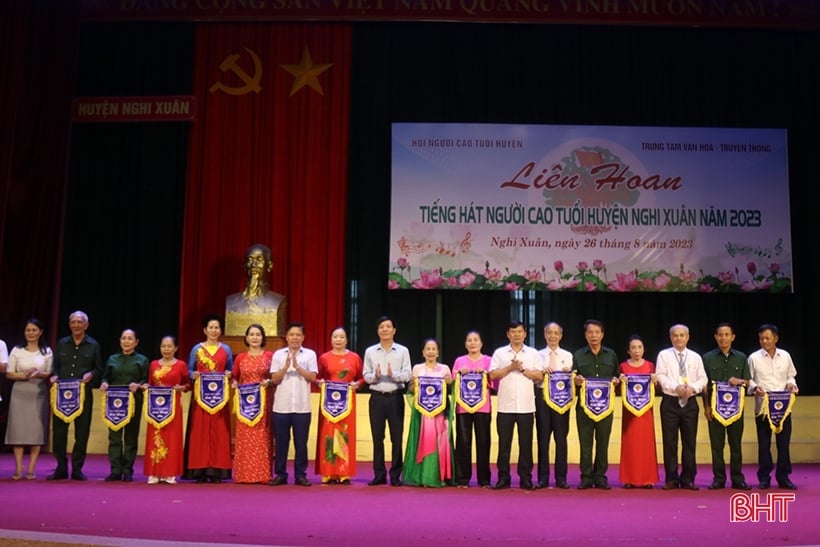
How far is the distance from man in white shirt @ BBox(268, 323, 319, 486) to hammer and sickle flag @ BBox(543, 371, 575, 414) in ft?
5.54

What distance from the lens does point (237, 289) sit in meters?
9.81

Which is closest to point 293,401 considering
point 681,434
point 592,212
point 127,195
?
point 681,434

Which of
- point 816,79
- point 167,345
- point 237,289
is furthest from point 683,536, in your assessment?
point 816,79

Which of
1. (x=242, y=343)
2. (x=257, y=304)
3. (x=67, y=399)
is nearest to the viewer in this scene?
(x=67, y=399)

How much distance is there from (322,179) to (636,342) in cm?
460

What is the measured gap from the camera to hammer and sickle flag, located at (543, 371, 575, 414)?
6305 millimetres

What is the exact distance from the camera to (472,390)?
639 centimetres

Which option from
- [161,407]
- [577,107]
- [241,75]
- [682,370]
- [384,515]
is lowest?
[384,515]

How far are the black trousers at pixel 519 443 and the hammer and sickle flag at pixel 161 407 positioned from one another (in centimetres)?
240

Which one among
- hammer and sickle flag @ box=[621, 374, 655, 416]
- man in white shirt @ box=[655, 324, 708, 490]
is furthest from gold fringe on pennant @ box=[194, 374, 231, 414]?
man in white shirt @ box=[655, 324, 708, 490]

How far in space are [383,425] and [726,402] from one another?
2.49m

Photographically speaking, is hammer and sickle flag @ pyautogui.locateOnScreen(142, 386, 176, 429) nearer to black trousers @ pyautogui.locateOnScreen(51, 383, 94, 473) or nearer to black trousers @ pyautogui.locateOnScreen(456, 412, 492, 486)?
black trousers @ pyautogui.locateOnScreen(51, 383, 94, 473)

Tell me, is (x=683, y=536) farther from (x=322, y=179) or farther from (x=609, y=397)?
(x=322, y=179)

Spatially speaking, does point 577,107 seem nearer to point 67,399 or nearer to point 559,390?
point 559,390
